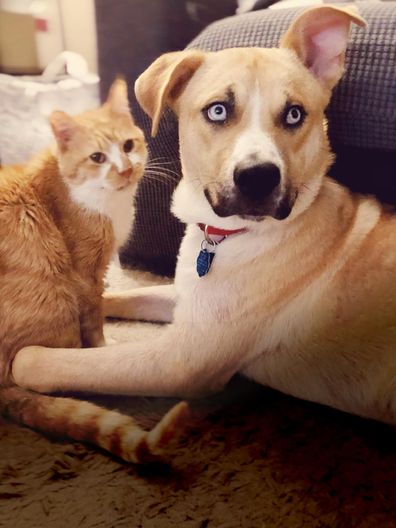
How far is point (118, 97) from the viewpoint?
0.85 metres

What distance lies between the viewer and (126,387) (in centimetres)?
89

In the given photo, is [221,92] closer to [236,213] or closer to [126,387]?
[236,213]

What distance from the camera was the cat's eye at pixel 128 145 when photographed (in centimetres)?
86

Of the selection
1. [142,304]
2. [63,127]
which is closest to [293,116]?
[63,127]

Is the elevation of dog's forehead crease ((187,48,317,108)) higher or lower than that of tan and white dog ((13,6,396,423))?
higher

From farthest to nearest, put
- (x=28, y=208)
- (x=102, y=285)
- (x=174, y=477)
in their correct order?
(x=102, y=285)
(x=28, y=208)
(x=174, y=477)

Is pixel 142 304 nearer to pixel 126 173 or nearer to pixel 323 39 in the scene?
pixel 126 173

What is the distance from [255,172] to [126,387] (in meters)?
0.43

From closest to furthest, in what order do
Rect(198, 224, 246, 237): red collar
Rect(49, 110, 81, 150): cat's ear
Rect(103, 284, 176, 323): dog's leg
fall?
Rect(49, 110, 81, 150): cat's ear < Rect(198, 224, 246, 237): red collar < Rect(103, 284, 176, 323): dog's leg

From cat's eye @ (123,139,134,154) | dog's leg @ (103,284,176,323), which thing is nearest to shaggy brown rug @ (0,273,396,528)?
dog's leg @ (103,284,176,323)

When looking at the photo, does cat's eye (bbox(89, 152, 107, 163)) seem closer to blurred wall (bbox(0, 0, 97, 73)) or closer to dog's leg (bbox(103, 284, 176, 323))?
blurred wall (bbox(0, 0, 97, 73))

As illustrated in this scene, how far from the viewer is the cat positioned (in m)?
0.81

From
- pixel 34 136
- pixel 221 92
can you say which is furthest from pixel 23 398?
pixel 221 92

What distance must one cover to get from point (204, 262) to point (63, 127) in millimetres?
333
